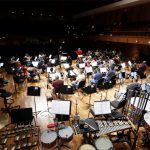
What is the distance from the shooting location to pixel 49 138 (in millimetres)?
5746

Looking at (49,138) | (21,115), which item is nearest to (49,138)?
(49,138)

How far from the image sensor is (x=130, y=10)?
76.8 feet

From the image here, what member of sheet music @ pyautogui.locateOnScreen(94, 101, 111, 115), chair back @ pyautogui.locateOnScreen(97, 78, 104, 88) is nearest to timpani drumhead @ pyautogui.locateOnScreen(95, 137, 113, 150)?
sheet music @ pyautogui.locateOnScreen(94, 101, 111, 115)

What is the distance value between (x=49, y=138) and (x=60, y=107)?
1010 mm

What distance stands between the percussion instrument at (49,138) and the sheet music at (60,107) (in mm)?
669

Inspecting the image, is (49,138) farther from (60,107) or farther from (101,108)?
(101,108)

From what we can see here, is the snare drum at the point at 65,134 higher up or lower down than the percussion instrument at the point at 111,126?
lower down

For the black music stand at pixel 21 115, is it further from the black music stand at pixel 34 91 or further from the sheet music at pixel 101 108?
the sheet music at pixel 101 108

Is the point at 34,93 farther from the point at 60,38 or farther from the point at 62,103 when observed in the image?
the point at 60,38

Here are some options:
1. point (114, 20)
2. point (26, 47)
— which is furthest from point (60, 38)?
point (114, 20)

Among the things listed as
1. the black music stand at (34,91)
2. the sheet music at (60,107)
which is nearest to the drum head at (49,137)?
the sheet music at (60,107)

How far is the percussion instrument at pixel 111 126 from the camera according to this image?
5.85 m

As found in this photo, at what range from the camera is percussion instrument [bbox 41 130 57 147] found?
5620mm

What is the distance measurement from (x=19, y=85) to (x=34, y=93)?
16.0 feet
